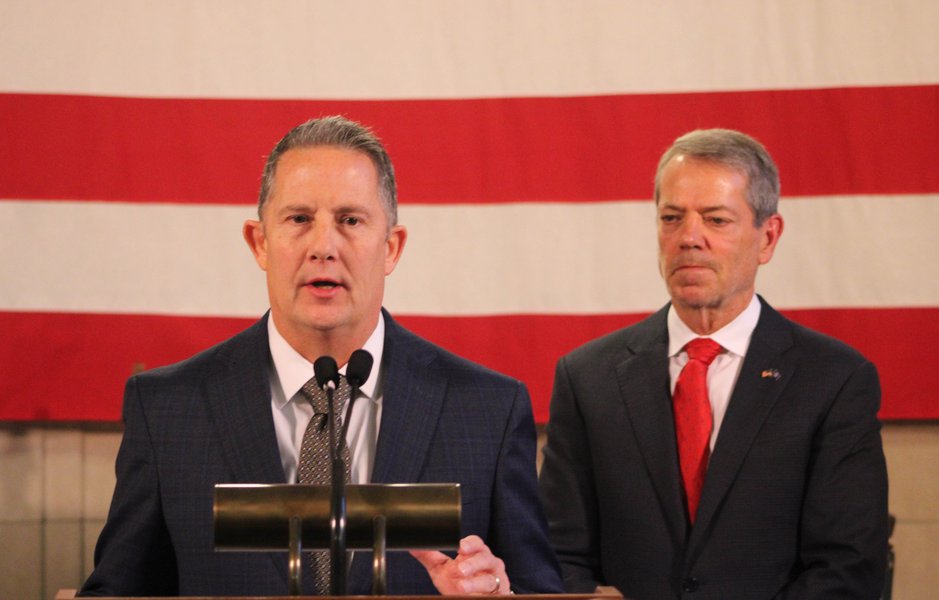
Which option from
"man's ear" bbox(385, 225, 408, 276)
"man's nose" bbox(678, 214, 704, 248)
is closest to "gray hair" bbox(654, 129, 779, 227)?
"man's nose" bbox(678, 214, 704, 248)

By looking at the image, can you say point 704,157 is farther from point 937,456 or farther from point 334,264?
point 937,456

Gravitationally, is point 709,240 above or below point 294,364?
above

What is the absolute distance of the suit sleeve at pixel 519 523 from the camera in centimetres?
214

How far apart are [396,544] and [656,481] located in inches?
48.0

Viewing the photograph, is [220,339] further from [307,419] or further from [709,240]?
[709,240]

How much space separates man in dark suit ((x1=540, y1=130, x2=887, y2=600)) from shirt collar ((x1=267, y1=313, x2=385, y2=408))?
67 cm

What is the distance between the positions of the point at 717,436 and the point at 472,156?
4.21ft

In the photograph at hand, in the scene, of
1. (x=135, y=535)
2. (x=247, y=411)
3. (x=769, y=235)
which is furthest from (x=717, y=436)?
(x=135, y=535)

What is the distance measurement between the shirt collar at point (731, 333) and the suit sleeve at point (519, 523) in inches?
24.4

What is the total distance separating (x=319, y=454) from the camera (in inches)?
81.5

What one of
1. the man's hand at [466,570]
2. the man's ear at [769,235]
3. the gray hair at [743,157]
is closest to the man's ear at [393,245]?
the man's hand at [466,570]

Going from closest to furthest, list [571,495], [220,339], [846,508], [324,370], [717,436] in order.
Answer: [324,370] → [846,508] → [717,436] → [571,495] → [220,339]

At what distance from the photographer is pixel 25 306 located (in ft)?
11.3

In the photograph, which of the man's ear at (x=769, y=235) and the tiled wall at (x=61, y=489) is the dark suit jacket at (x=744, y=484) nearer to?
the man's ear at (x=769, y=235)
